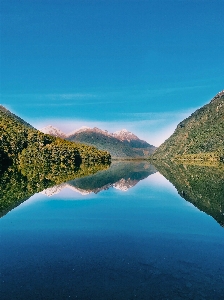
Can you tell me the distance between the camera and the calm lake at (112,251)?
1617 cm

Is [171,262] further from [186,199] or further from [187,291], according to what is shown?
[186,199]

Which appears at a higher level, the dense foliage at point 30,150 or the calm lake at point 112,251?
the dense foliage at point 30,150

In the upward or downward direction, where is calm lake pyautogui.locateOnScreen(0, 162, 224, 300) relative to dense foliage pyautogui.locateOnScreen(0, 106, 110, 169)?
downward

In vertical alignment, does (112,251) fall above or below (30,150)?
below

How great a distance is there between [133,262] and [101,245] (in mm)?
4479

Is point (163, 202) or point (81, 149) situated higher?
point (81, 149)

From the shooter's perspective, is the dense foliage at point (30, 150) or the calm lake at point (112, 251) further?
the dense foliage at point (30, 150)

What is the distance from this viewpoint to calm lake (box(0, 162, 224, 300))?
53.1ft

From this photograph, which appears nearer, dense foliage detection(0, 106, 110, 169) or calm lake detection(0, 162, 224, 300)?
calm lake detection(0, 162, 224, 300)

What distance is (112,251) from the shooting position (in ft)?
74.0

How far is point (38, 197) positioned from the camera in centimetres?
4875

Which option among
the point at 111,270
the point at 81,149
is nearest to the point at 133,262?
the point at 111,270

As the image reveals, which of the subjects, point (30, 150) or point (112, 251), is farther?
point (30, 150)

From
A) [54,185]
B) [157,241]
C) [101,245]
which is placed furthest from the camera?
[54,185]
